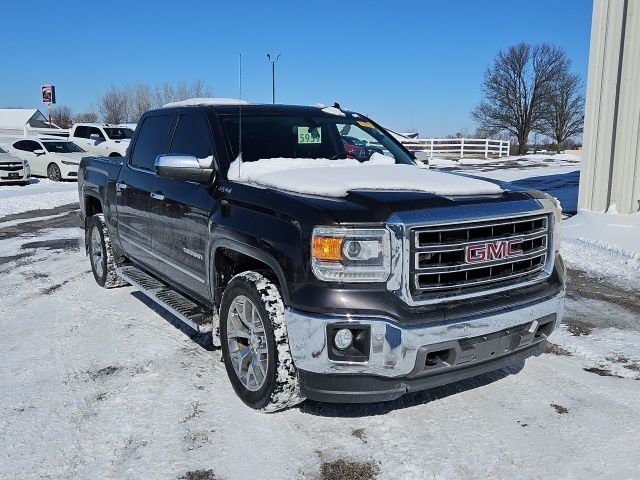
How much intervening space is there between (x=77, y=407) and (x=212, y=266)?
3.87 feet

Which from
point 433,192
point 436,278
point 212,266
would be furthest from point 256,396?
point 433,192

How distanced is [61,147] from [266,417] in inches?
841

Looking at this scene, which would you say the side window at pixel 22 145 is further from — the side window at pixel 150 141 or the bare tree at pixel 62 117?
the bare tree at pixel 62 117

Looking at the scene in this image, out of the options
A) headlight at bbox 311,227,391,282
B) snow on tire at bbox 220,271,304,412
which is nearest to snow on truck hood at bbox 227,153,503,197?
headlight at bbox 311,227,391,282

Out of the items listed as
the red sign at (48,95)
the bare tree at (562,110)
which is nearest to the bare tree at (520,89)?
the bare tree at (562,110)

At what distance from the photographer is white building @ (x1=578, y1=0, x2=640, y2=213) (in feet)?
34.8

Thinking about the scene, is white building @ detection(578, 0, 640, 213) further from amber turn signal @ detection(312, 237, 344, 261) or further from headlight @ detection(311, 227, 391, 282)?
amber turn signal @ detection(312, 237, 344, 261)

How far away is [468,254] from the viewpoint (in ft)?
10.4

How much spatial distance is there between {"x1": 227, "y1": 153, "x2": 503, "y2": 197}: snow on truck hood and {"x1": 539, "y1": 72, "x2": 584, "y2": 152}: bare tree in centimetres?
5842

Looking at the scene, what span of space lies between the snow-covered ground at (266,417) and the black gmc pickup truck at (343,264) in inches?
11.8

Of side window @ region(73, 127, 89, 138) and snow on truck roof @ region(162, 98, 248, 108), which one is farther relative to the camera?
side window @ region(73, 127, 89, 138)

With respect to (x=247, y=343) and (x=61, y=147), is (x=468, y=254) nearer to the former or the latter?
(x=247, y=343)

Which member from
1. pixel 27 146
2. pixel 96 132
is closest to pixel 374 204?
pixel 27 146

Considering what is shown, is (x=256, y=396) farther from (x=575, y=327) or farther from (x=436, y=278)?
(x=575, y=327)
